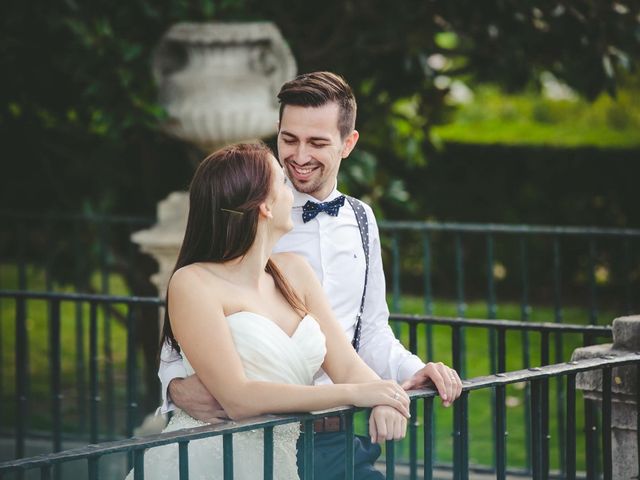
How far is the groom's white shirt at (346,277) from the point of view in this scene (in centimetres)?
333

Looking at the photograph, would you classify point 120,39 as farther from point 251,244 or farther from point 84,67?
point 251,244

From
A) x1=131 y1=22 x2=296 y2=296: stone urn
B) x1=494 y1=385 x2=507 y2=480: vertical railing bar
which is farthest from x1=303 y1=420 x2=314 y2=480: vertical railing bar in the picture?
x1=131 y1=22 x2=296 y2=296: stone urn

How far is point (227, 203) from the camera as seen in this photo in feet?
9.75

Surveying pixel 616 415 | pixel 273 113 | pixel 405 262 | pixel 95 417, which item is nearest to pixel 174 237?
pixel 273 113

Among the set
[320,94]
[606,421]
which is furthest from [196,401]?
[606,421]

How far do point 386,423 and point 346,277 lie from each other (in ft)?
2.15

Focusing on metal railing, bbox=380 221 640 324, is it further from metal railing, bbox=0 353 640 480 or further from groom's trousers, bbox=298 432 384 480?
groom's trousers, bbox=298 432 384 480

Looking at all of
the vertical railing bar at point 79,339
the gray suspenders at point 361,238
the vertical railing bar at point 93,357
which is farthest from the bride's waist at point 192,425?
the vertical railing bar at point 79,339

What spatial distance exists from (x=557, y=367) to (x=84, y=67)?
3.64 metres

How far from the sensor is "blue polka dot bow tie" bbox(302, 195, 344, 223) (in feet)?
10.9

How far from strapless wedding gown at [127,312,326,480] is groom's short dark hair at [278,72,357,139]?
2.08 ft

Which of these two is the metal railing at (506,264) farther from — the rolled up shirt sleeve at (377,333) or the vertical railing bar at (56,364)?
the rolled up shirt sleeve at (377,333)

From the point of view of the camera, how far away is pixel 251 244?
9.84ft

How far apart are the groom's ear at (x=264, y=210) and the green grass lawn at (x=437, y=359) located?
2.28m
